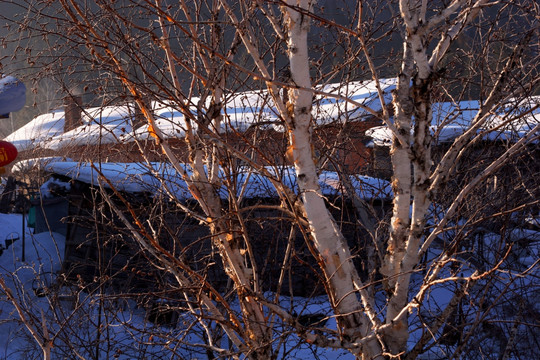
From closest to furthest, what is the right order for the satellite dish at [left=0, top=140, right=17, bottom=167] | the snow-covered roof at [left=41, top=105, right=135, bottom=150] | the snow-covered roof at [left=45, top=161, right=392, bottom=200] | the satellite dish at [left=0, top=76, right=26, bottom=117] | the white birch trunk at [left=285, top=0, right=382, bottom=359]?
the white birch trunk at [left=285, top=0, right=382, bottom=359] → the snow-covered roof at [left=41, top=105, right=135, bottom=150] → the snow-covered roof at [left=45, top=161, right=392, bottom=200] → the satellite dish at [left=0, top=76, right=26, bottom=117] → the satellite dish at [left=0, top=140, right=17, bottom=167]

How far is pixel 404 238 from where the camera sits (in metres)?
3.46

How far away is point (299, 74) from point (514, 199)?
143 inches

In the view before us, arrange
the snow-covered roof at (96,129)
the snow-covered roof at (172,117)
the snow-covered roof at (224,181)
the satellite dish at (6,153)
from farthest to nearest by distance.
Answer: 1. the satellite dish at (6,153)
2. the snow-covered roof at (224,181)
3. the snow-covered roof at (172,117)
4. the snow-covered roof at (96,129)

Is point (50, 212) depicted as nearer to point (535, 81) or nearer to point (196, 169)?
point (196, 169)

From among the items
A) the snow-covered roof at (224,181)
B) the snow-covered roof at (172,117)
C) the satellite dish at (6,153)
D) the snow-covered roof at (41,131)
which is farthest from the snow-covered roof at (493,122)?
the satellite dish at (6,153)

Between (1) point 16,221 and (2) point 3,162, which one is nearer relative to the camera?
(2) point 3,162

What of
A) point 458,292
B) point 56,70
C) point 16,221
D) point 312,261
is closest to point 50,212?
point 16,221

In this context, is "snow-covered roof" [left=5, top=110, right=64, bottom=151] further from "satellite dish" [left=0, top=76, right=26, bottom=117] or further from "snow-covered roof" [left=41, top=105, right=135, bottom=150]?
"satellite dish" [left=0, top=76, right=26, bottom=117]

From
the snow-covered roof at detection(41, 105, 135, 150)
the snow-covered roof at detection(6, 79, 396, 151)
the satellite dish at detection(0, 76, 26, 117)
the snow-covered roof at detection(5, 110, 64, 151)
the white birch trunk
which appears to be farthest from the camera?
the satellite dish at detection(0, 76, 26, 117)

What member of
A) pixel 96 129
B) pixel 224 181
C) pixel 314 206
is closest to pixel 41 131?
pixel 96 129

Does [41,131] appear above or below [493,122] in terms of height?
above

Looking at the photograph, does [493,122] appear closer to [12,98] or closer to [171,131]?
[171,131]

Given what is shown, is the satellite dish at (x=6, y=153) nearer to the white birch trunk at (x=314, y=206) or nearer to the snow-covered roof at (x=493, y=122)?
the snow-covered roof at (x=493, y=122)

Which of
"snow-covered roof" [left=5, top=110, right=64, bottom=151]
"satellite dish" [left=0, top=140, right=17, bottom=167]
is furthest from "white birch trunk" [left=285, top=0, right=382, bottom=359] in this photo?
"satellite dish" [left=0, top=140, right=17, bottom=167]
